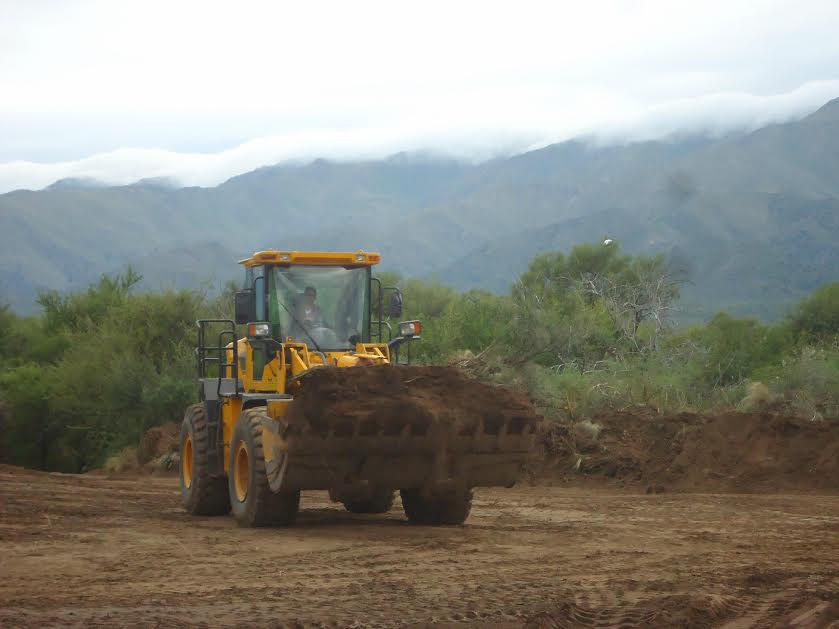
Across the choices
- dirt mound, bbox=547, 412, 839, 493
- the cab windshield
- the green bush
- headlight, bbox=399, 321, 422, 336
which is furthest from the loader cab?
the green bush

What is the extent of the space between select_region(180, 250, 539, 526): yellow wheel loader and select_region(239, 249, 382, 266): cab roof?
0.05 ft

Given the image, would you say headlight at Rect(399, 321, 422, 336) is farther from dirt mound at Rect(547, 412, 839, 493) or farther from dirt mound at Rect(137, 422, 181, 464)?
dirt mound at Rect(137, 422, 181, 464)

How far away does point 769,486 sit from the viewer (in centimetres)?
2045

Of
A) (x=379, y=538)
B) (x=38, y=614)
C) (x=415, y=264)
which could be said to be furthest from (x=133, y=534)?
(x=415, y=264)

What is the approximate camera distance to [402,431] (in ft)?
44.5

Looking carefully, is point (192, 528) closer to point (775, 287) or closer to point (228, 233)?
point (775, 287)

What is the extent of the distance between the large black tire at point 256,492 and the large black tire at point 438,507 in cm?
141

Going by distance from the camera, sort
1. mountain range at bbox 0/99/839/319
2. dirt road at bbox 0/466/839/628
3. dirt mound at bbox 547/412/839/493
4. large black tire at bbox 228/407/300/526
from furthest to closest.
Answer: mountain range at bbox 0/99/839/319
dirt mound at bbox 547/412/839/493
large black tire at bbox 228/407/300/526
dirt road at bbox 0/466/839/628

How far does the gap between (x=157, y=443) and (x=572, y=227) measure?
102119 millimetres

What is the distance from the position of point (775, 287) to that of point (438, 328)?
182 feet

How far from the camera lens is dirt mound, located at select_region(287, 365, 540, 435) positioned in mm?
13367

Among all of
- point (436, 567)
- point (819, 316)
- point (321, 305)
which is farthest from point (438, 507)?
point (819, 316)

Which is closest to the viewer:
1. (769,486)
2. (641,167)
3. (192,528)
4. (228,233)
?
(192,528)

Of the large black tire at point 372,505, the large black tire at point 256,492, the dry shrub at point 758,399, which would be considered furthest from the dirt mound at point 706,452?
the large black tire at point 256,492
